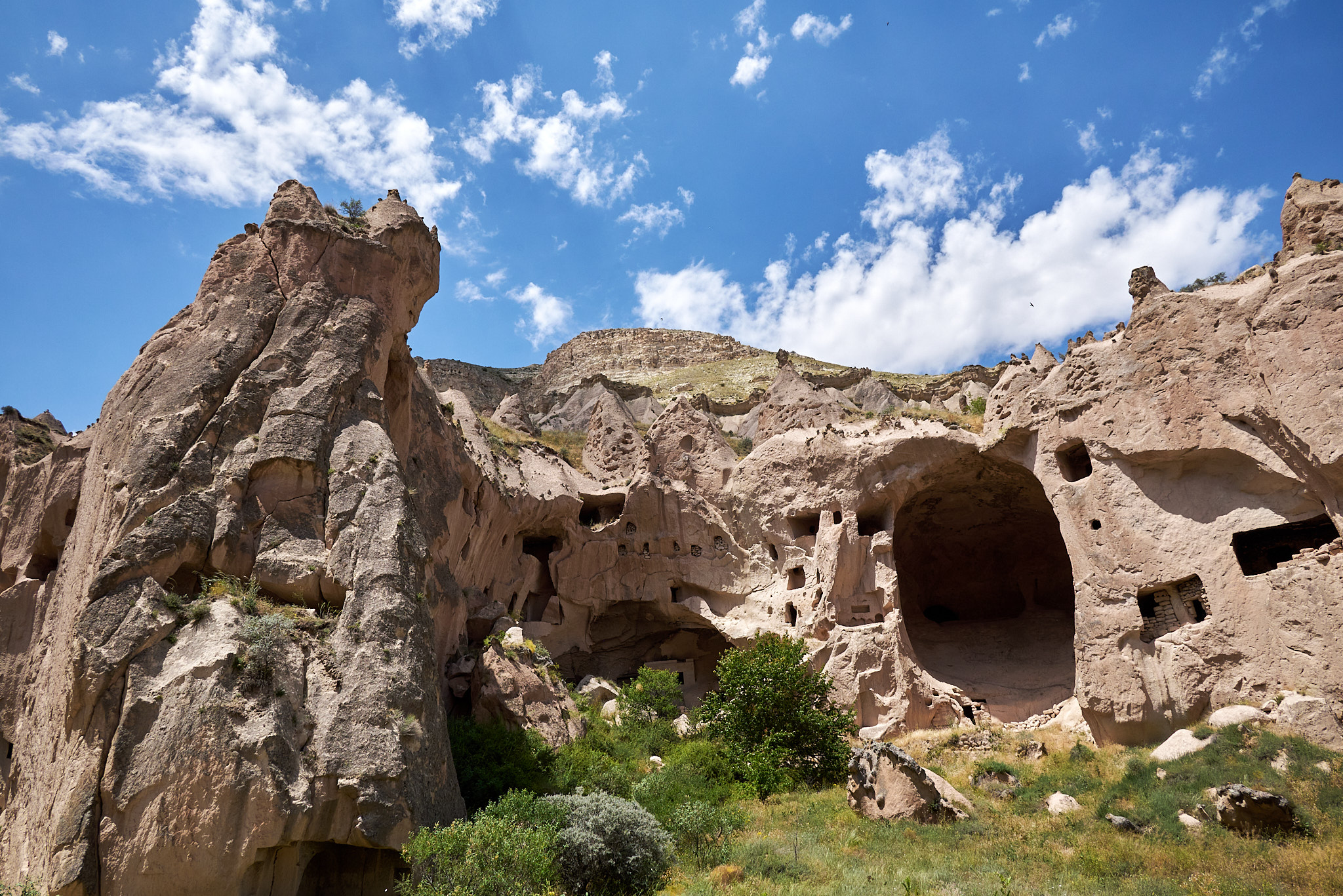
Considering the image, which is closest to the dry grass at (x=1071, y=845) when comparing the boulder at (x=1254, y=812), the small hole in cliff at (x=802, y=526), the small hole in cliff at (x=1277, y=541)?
the boulder at (x=1254, y=812)

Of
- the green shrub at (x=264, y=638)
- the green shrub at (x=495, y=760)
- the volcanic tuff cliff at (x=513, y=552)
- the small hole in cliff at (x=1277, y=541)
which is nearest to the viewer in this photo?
the volcanic tuff cliff at (x=513, y=552)

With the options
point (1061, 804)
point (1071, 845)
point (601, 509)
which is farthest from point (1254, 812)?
point (601, 509)

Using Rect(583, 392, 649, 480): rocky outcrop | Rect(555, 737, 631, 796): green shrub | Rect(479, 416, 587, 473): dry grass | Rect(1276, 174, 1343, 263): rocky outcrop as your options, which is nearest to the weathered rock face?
Rect(555, 737, 631, 796): green shrub

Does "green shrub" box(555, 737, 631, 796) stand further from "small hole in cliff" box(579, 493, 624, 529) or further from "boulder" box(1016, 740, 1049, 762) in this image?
"small hole in cliff" box(579, 493, 624, 529)

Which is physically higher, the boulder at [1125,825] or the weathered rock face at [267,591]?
the weathered rock face at [267,591]

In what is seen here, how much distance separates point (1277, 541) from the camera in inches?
685

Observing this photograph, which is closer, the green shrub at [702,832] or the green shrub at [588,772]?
the green shrub at [702,832]

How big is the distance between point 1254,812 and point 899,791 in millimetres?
5901

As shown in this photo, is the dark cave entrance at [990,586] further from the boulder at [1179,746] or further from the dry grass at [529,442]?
the dry grass at [529,442]

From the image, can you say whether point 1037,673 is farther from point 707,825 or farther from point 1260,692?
point 707,825

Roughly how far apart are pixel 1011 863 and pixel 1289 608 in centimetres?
945

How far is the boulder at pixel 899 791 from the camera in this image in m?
14.6

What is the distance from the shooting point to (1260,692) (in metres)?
16.0

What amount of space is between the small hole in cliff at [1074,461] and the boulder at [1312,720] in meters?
7.45
